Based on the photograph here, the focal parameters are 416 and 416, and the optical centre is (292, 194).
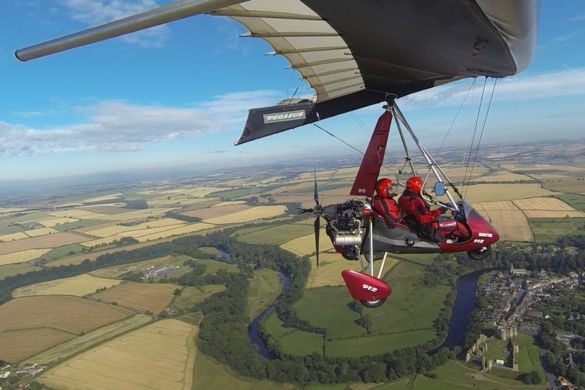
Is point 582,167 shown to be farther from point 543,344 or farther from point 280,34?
point 280,34

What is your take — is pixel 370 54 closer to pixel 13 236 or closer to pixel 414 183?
pixel 414 183

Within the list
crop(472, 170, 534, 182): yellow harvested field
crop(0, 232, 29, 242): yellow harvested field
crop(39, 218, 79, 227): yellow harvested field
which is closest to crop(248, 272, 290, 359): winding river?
crop(472, 170, 534, 182): yellow harvested field

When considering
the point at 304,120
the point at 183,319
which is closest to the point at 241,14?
Result: the point at 304,120

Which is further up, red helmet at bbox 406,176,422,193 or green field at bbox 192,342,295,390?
red helmet at bbox 406,176,422,193

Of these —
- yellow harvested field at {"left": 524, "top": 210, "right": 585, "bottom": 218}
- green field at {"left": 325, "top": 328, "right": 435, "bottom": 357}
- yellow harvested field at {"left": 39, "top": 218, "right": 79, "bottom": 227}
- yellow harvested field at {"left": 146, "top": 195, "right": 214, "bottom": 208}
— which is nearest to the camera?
green field at {"left": 325, "top": 328, "right": 435, "bottom": 357}

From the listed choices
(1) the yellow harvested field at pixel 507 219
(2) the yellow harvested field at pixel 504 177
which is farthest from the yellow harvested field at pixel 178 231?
(2) the yellow harvested field at pixel 504 177

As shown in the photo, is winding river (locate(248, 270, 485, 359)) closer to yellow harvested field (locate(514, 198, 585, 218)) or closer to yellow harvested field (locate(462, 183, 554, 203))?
yellow harvested field (locate(514, 198, 585, 218))
